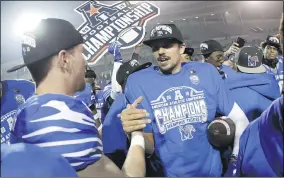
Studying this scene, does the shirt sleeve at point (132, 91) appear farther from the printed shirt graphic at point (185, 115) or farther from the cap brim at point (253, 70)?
the cap brim at point (253, 70)

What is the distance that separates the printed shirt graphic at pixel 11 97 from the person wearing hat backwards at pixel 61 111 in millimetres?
1012

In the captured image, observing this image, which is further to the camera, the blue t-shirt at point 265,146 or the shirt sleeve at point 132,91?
the shirt sleeve at point 132,91

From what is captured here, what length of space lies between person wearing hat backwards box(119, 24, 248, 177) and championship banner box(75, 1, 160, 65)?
919 millimetres

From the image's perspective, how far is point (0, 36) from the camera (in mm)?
4012

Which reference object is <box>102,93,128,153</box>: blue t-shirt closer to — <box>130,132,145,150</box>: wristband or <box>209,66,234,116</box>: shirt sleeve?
<box>209,66,234,116</box>: shirt sleeve

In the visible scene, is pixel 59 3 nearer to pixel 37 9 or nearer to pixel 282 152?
pixel 37 9

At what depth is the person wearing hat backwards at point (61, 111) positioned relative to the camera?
110cm

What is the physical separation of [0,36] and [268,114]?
11.8ft

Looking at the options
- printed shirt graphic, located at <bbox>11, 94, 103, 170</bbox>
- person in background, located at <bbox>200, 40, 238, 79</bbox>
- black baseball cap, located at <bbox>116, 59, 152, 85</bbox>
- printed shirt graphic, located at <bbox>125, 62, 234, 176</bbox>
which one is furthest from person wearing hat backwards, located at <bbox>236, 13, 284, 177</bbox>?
person in background, located at <bbox>200, 40, 238, 79</bbox>

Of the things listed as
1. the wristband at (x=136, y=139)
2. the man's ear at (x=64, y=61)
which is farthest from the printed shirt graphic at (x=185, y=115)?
the man's ear at (x=64, y=61)

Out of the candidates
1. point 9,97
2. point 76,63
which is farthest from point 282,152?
point 9,97

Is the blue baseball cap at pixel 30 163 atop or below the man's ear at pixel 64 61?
below

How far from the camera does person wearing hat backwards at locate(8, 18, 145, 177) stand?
110cm

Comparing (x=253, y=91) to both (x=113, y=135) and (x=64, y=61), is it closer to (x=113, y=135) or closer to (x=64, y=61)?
Result: (x=113, y=135)
